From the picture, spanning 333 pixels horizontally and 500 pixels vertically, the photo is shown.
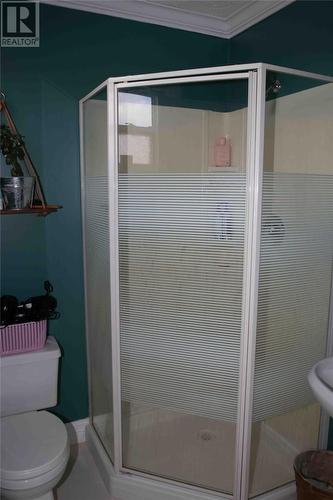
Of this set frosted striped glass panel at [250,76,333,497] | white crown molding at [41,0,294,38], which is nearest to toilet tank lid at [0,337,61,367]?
frosted striped glass panel at [250,76,333,497]

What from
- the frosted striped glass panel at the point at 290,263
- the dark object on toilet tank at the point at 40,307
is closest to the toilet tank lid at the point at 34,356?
the dark object on toilet tank at the point at 40,307

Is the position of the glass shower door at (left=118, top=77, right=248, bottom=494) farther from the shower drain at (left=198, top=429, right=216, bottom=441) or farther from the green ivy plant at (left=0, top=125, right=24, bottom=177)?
the green ivy plant at (left=0, top=125, right=24, bottom=177)

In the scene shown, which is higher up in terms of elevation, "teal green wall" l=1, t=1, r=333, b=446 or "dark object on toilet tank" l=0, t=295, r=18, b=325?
"teal green wall" l=1, t=1, r=333, b=446

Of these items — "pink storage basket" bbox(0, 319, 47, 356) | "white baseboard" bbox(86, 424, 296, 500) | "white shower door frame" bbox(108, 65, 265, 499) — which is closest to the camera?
"white shower door frame" bbox(108, 65, 265, 499)

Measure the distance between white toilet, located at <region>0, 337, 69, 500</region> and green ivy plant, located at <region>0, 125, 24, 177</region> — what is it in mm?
996

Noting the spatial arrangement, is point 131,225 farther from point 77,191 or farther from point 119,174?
point 77,191

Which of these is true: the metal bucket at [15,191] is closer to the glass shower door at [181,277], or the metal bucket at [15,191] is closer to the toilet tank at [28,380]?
the glass shower door at [181,277]

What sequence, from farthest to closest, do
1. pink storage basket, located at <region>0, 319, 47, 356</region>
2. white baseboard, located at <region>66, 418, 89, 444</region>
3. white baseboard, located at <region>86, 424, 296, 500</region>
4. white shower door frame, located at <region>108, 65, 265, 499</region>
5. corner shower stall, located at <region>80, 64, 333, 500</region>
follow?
white baseboard, located at <region>66, 418, 89, 444</region> → pink storage basket, located at <region>0, 319, 47, 356</region> → white baseboard, located at <region>86, 424, 296, 500</region> → corner shower stall, located at <region>80, 64, 333, 500</region> → white shower door frame, located at <region>108, 65, 265, 499</region>

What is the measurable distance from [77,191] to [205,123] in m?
0.85

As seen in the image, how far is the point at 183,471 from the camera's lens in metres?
1.92

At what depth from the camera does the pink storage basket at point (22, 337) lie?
1968 millimetres

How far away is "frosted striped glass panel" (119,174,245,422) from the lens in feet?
5.37

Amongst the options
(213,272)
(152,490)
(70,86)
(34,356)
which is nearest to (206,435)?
(152,490)

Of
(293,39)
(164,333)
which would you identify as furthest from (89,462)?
(293,39)
